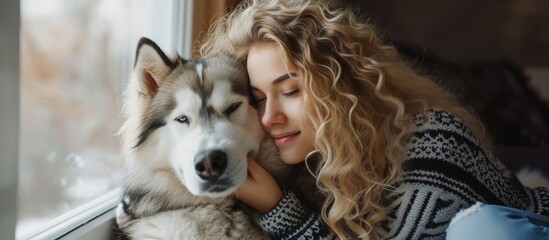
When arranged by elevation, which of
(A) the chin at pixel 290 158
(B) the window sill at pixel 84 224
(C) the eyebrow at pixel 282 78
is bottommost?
(B) the window sill at pixel 84 224

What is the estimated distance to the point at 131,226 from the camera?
1.17m

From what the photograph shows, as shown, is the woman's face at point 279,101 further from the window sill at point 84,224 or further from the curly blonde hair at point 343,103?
the window sill at point 84,224

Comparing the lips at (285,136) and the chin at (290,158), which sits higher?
the lips at (285,136)

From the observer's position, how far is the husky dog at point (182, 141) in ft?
3.59

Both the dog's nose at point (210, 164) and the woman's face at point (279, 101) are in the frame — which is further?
the woman's face at point (279, 101)

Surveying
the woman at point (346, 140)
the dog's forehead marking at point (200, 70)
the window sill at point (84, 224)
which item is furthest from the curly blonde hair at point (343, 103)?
the window sill at point (84, 224)

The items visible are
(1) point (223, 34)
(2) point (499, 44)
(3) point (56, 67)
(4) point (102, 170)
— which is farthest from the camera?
(2) point (499, 44)

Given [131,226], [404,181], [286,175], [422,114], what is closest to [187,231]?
[131,226]

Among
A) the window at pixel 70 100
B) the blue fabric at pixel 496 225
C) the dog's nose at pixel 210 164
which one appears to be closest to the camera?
the blue fabric at pixel 496 225

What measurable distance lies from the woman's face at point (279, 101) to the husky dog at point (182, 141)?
36 mm

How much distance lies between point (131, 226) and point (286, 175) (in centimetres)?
41

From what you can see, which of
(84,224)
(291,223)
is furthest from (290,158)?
(84,224)

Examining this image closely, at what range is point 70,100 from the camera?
4.22ft

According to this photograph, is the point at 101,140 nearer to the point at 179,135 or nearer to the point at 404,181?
the point at 179,135
